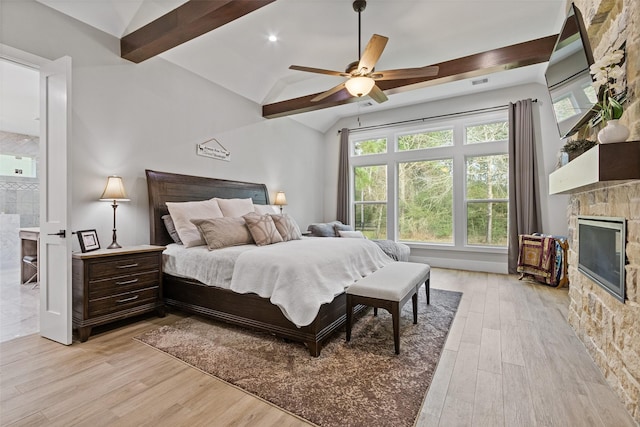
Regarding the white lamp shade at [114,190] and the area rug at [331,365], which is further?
the white lamp shade at [114,190]

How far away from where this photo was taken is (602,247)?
2217 millimetres

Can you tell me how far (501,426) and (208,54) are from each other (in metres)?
4.69

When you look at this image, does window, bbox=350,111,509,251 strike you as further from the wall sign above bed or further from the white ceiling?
the wall sign above bed

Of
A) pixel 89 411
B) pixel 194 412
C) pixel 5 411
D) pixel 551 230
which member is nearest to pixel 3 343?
pixel 5 411

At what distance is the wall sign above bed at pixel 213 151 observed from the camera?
421 centimetres

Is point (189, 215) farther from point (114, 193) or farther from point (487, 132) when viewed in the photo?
point (487, 132)

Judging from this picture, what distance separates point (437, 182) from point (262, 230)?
13.4 ft

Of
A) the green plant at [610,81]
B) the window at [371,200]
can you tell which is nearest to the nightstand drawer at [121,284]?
the green plant at [610,81]

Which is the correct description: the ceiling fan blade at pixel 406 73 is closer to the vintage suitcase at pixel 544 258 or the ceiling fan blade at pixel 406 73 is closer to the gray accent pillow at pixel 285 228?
the gray accent pillow at pixel 285 228

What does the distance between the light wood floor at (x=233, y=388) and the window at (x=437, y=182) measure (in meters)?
3.01

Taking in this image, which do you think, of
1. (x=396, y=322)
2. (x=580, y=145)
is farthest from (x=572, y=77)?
(x=396, y=322)

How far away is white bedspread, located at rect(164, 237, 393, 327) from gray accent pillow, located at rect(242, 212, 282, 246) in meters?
0.23

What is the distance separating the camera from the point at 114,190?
3.05 metres

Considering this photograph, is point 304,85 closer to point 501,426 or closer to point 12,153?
point 501,426
